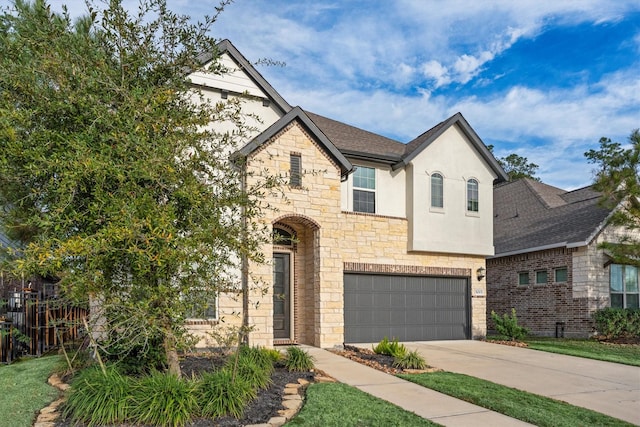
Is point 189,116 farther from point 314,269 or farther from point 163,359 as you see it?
point 314,269

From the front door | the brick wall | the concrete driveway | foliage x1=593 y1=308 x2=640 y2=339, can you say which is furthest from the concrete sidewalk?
the brick wall

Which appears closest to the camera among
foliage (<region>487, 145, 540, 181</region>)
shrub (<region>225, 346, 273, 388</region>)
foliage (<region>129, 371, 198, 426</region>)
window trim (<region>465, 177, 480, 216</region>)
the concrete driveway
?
foliage (<region>129, 371, 198, 426</region>)

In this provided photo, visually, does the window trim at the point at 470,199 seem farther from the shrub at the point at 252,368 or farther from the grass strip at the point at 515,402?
the shrub at the point at 252,368

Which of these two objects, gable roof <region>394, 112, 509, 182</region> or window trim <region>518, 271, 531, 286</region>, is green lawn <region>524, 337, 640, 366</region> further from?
gable roof <region>394, 112, 509, 182</region>

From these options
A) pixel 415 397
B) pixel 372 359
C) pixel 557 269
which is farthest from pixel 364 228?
pixel 557 269

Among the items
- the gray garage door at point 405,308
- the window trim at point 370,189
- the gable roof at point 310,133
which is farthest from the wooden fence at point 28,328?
the window trim at point 370,189

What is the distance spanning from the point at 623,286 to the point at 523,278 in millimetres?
3224

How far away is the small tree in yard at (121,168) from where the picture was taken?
5496 mm

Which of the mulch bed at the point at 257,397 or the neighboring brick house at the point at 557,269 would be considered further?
the neighboring brick house at the point at 557,269

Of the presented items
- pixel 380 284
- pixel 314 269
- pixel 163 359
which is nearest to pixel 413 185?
pixel 380 284

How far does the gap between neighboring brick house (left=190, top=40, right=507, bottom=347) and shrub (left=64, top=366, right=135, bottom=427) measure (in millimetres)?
5650

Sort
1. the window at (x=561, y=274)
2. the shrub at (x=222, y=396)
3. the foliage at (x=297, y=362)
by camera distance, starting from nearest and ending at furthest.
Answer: the shrub at (x=222, y=396) → the foliage at (x=297, y=362) → the window at (x=561, y=274)

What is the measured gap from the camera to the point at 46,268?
5473mm

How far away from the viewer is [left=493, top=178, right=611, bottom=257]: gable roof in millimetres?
16959
